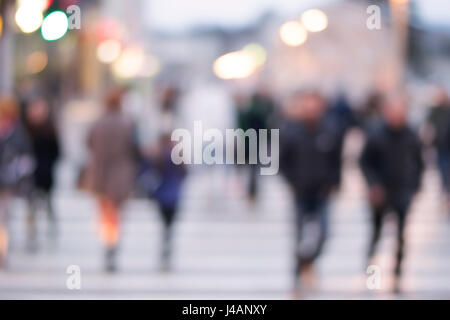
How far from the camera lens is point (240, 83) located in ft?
51.9

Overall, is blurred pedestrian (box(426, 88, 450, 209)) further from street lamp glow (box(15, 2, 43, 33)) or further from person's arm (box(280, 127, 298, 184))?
street lamp glow (box(15, 2, 43, 33))

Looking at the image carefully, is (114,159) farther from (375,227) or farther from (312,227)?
(375,227)

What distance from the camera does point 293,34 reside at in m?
20.0

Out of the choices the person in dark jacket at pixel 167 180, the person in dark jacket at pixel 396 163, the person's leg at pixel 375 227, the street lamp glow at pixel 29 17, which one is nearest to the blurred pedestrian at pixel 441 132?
the person's leg at pixel 375 227

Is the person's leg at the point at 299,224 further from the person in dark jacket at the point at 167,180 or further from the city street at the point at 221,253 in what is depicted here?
the person in dark jacket at the point at 167,180

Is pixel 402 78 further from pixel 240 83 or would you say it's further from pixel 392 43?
pixel 240 83

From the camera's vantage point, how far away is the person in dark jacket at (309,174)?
884 centimetres

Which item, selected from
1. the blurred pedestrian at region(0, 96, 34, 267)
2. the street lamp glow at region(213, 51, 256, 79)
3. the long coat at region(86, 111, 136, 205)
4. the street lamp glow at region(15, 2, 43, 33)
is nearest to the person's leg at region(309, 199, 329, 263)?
the long coat at region(86, 111, 136, 205)

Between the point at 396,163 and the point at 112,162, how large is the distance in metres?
2.71

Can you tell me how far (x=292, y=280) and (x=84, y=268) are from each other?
6.98 ft

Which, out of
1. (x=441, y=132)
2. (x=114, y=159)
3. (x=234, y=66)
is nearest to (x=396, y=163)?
(x=114, y=159)

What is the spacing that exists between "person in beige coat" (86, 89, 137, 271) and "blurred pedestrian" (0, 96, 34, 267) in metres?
0.82

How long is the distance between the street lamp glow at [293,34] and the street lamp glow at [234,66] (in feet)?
2.76

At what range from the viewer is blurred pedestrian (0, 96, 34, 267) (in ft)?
33.4
